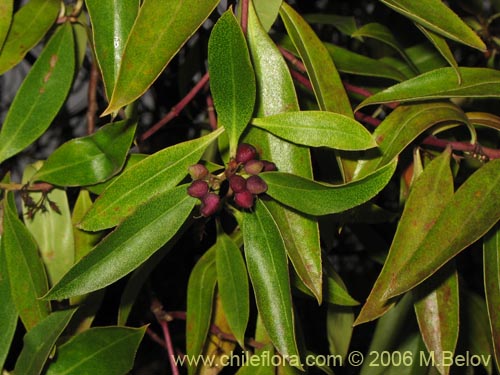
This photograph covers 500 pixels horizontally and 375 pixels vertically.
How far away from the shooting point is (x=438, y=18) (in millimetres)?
540

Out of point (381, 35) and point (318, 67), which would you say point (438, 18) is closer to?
point (318, 67)

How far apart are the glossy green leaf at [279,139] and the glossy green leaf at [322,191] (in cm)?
3

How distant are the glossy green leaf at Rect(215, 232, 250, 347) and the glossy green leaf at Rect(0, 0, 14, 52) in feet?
0.84

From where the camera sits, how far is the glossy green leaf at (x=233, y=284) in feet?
2.03

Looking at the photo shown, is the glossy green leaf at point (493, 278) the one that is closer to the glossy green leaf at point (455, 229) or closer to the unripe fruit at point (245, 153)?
the glossy green leaf at point (455, 229)

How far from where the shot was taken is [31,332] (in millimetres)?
611

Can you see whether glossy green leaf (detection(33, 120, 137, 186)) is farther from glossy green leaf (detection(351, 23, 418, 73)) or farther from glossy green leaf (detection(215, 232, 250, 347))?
glossy green leaf (detection(351, 23, 418, 73))

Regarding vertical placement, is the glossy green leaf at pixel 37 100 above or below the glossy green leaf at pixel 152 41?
below

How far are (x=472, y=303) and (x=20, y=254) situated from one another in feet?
1.81

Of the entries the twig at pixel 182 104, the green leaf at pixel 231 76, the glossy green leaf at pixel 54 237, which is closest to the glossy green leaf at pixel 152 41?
the green leaf at pixel 231 76

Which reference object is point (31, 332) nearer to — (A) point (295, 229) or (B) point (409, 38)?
(A) point (295, 229)

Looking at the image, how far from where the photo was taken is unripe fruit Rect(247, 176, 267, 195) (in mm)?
482

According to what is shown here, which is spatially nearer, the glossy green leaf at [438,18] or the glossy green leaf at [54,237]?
the glossy green leaf at [438,18]

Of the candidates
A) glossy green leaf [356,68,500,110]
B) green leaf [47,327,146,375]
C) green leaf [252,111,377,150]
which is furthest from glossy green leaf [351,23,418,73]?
green leaf [47,327,146,375]
